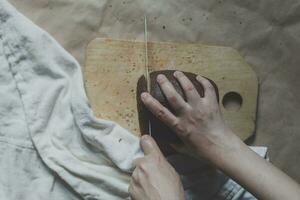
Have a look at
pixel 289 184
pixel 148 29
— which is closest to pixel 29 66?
pixel 148 29

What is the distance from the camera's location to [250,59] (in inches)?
44.9

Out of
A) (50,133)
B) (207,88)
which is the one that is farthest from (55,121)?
(207,88)

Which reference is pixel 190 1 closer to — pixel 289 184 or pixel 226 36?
pixel 226 36

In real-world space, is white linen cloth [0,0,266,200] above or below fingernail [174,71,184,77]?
below

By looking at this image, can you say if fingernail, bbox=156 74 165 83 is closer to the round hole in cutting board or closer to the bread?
the bread

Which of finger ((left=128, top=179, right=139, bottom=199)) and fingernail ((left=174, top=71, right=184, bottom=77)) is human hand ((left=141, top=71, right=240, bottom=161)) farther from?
finger ((left=128, top=179, right=139, bottom=199))

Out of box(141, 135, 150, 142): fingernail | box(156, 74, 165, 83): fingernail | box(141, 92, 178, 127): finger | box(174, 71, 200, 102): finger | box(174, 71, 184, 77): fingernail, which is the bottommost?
box(141, 135, 150, 142): fingernail

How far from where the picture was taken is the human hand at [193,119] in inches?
37.1

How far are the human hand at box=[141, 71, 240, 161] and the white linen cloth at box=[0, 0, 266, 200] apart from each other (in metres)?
0.10

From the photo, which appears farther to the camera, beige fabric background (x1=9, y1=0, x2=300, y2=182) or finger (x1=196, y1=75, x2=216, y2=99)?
beige fabric background (x1=9, y1=0, x2=300, y2=182)

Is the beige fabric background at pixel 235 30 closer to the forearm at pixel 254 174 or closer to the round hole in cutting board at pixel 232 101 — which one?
the round hole in cutting board at pixel 232 101

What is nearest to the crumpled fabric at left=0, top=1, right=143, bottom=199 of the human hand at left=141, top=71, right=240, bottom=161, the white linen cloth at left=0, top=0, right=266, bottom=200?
the white linen cloth at left=0, top=0, right=266, bottom=200

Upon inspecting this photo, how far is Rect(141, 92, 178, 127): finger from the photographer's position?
0.94 metres

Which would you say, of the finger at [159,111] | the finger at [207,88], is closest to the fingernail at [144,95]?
the finger at [159,111]
